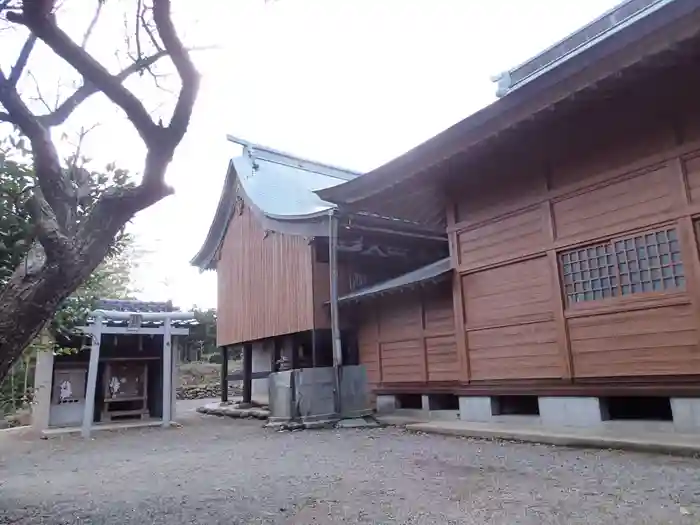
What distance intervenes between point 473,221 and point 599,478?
4137 mm

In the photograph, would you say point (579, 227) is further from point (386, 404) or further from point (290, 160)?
point (290, 160)

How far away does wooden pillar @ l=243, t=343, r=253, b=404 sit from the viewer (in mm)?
13766

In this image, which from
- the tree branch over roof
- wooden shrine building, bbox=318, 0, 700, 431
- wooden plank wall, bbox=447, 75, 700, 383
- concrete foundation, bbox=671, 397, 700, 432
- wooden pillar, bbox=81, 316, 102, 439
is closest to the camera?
the tree branch over roof

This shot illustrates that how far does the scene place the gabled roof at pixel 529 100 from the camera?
434 cm

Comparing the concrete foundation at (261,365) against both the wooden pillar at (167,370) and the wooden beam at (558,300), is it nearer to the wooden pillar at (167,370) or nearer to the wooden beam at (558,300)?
the wooden pillar at (167,370)

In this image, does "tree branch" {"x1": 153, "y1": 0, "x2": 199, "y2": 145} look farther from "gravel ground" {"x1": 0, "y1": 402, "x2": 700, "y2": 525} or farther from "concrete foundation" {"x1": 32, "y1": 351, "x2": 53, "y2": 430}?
"concrete foundation" {"x1": 32, "y1": 351, "x2": 53, "y2": 430}

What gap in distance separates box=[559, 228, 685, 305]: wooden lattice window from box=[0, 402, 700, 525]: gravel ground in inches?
70.1

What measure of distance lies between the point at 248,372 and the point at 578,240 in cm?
1016

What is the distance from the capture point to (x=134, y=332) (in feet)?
34.9

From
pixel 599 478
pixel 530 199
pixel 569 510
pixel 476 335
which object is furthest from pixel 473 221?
pixel 569 510

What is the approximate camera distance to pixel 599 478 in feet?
12.8

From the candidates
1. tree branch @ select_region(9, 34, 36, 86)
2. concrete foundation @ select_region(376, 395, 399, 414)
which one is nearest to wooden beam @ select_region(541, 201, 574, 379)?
concrete foundation @ select_region(376, 395, 399, 414)

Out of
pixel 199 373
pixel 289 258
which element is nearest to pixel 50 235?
pixel 289 258

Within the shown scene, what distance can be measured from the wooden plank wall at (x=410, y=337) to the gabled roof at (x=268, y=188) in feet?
8.87
